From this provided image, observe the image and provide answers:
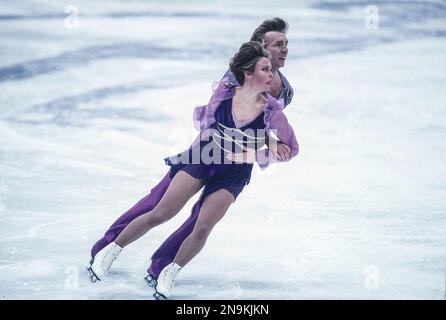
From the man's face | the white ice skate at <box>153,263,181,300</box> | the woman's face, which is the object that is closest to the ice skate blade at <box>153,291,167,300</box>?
the white ice skate at <box>153,263,181,300</box>

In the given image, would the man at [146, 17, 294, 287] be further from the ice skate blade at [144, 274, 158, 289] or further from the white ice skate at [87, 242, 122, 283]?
the white ice skate at [87, 242, 122, 283]

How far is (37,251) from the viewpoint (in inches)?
177

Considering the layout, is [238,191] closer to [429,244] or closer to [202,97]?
[202,97]

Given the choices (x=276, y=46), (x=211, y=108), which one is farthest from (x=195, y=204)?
(x=276, y=46)

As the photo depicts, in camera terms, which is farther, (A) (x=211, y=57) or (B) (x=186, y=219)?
(A) (x=211, y=57)

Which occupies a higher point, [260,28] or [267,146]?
[260,28]

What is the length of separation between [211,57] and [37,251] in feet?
4.98

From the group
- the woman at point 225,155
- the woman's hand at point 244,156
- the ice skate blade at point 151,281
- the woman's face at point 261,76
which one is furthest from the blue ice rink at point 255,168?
the woman's face at point 261,76

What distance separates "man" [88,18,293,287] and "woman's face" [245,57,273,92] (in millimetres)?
95

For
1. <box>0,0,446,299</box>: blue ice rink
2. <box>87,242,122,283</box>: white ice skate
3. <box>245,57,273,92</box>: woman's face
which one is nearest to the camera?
<box>245,57,273,92</box>: woman's face

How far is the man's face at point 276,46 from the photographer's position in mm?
4398

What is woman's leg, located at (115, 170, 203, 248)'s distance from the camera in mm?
4242
